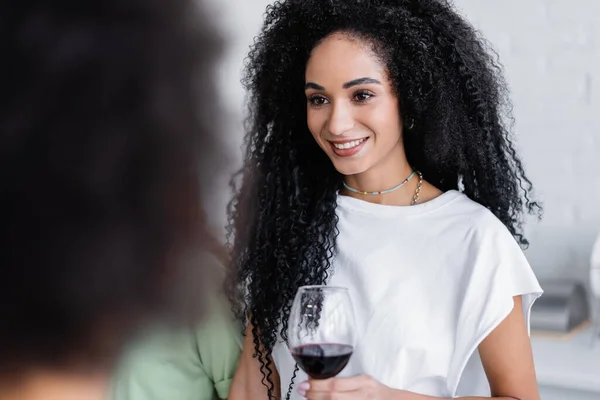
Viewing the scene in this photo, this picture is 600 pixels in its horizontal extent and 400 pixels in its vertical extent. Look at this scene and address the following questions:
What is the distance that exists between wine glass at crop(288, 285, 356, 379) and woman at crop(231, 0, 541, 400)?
0.53 ft

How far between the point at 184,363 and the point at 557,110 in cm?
174

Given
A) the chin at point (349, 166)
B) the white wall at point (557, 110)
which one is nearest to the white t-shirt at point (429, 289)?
the chin at point (349, 166)

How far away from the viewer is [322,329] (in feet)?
2.80

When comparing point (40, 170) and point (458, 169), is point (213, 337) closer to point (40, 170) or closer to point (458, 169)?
point (458, 169)

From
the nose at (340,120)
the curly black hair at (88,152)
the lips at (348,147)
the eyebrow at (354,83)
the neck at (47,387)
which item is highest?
the eyebrow at (354,83)

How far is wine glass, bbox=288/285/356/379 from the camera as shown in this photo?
85 centimetres

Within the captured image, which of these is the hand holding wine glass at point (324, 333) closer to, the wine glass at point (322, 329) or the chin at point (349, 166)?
the wine glass at point (322, 329)

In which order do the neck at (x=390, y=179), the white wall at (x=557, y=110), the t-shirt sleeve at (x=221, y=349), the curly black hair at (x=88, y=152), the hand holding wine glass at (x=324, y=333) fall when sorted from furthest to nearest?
the white wall at (x=557, y=110) → the neck at (x=390, y=179) → the t-shirt sleeve at (x=221, y=349) → the hand holding wine glass at (x=324, y=333) → the curly black hair at (x=88, y=152)

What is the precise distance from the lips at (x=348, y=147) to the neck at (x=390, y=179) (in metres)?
0.10

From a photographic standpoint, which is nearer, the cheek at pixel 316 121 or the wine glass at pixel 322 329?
the wine glass at pixel 322 329

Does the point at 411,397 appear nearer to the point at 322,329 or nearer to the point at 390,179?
the point at 322,329

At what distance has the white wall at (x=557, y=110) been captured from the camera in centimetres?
217

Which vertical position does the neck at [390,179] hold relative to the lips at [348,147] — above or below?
below

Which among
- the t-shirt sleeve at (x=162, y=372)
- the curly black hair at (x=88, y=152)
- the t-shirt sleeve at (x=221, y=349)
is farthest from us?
the t-shirt sleeve at (x=221, y=349)
